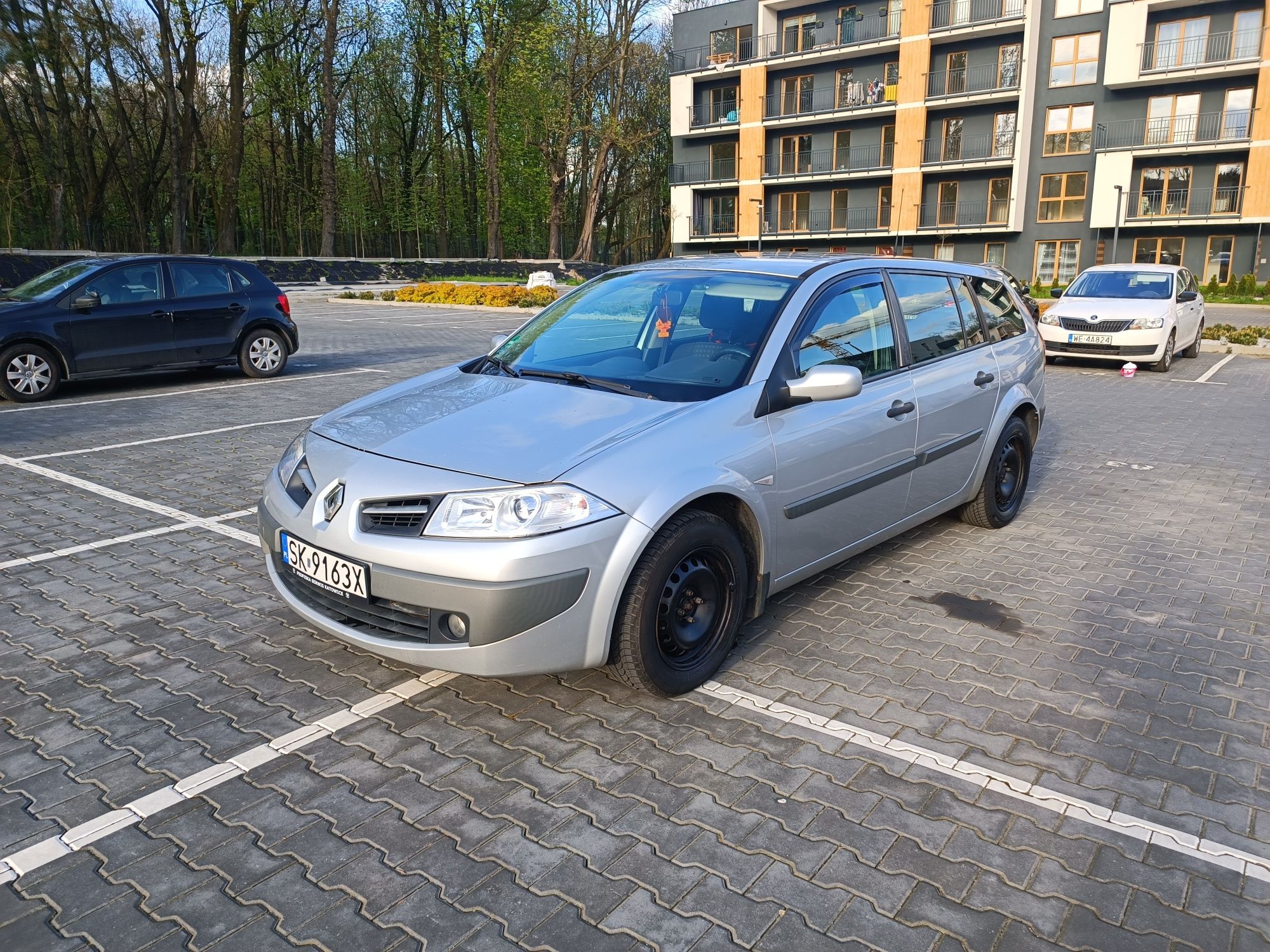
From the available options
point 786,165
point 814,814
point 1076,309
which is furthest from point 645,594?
point 786,165

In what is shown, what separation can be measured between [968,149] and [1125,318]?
30.8m

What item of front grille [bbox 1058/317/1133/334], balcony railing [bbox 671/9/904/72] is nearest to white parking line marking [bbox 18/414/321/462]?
front grille [bbox 1058/317/1133/334]

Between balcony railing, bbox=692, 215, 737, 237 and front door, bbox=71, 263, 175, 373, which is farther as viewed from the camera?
balcony railing, bbox=692, 215, 737, 237

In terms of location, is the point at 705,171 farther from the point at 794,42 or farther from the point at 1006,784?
the point at 1006,784

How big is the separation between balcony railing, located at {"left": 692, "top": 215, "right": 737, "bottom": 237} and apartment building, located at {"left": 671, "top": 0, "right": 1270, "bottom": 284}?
0.44ft

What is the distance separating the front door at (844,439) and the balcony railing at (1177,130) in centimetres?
4083

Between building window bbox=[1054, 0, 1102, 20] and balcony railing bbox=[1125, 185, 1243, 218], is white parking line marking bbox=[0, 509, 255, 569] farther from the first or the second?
building window bbox=[1054, 0, 1102, 20]

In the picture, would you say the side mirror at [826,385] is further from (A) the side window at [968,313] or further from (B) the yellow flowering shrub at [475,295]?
(B) the yellow flowering shrub at [475,295]

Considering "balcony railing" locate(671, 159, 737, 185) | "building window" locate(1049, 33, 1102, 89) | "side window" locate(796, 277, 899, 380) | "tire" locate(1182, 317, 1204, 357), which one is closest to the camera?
"side window" locate(796, 277, 899, 380)

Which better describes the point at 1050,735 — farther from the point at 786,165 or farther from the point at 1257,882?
the point at 786,165

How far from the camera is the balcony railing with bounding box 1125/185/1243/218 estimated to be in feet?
124

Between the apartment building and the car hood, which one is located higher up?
the apartment building

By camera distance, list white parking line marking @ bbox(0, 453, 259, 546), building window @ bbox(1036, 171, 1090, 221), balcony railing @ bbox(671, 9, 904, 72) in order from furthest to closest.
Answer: balcony railing @ bbox(671, 9, 904, 72)
building window @ bbox(1036, 171, 1090, 221)
white parking line marking @ bbox(0, 453, 259, 546)

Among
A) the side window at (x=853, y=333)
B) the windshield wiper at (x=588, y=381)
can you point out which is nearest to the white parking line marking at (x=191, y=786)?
the windshield wiper at (x=588, y=381)
